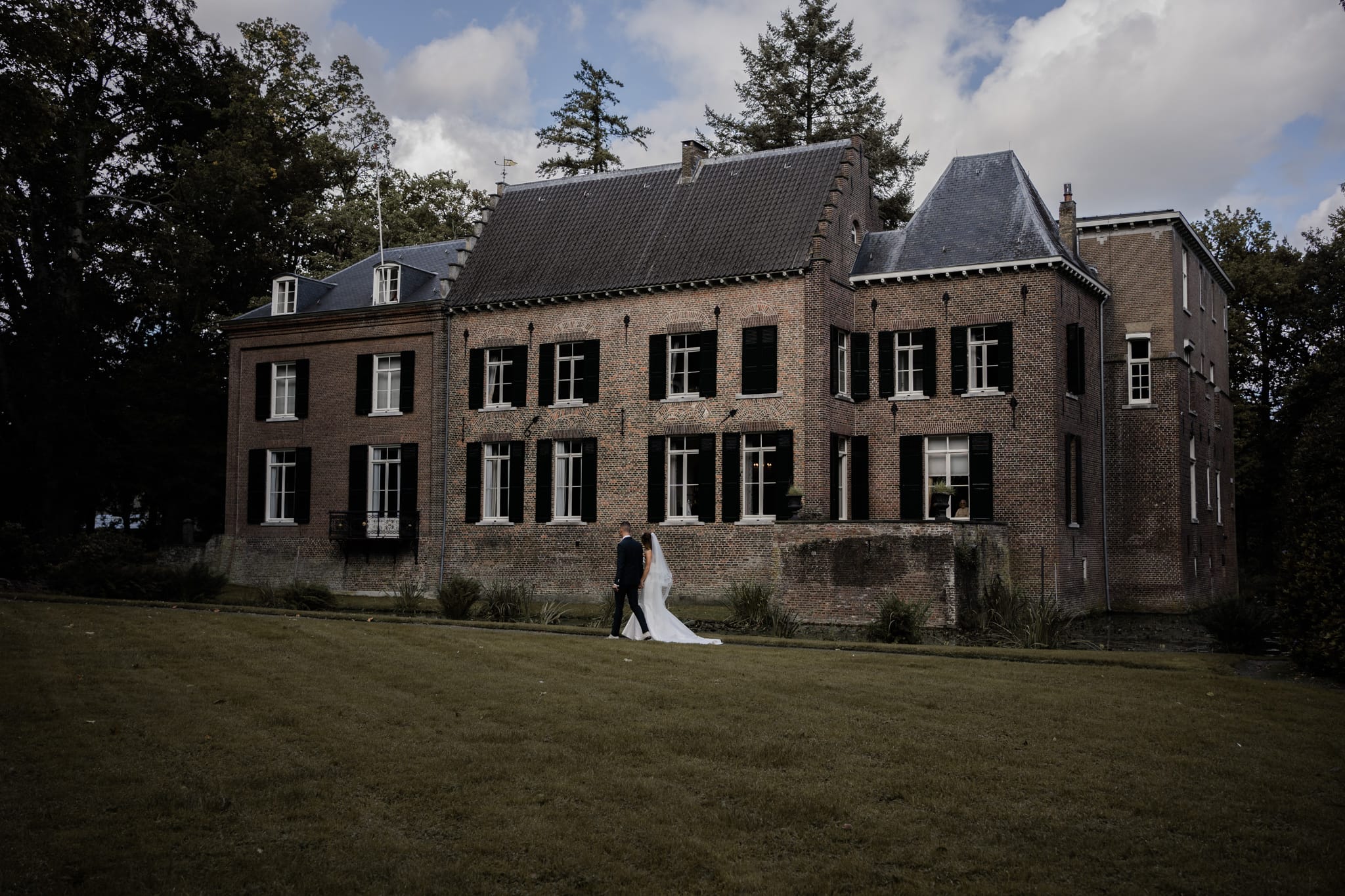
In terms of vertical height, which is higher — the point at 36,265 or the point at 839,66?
the point at 839,66

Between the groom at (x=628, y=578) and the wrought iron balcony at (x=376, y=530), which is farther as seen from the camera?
the wrought iron balcony at (x=376, y=530)

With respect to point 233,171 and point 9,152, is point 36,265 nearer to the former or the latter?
point 233,171

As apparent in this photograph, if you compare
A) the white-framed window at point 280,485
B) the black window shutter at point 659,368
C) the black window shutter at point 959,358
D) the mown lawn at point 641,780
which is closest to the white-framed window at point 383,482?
the white-framed window at point 280,485

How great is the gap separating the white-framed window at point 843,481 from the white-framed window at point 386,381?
12.1 metres

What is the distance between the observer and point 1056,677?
13.0 m

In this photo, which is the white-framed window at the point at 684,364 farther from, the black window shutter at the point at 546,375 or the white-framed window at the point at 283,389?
the white-framed window at the point at 283,389

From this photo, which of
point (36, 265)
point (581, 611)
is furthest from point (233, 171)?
point (581, 611)

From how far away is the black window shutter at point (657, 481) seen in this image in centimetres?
2880

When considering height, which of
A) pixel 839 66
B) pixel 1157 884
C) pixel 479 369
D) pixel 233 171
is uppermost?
pixel 839 66

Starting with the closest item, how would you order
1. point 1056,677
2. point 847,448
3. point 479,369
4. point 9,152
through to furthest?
point 1056,677 → point 9,152 → point 847,448 → point 479,369

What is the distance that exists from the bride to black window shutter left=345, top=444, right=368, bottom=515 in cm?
1652

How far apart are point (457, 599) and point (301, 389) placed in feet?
48.5

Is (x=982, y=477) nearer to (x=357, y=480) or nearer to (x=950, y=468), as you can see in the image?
(x=950, y=468)

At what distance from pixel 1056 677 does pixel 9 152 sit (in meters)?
20.0
